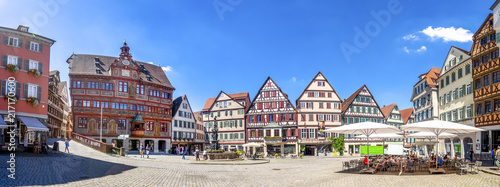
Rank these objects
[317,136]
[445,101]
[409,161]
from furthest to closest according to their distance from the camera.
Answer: [317,136] < [445,101] < [409,161]

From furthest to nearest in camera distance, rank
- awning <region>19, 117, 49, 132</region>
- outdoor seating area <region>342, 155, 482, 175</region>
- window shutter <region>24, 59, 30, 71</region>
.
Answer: window shutter <region>24, 59, 30, 71</region> < awning <region>19, 117, 49, 132</region> < outdoor seating area <region>342, 155, 482, 175</region>

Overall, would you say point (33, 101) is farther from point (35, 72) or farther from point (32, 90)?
point (35, 72)

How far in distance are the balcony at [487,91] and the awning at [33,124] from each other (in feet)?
123

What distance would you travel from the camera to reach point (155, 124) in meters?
60.7

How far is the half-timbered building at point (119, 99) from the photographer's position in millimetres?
53312

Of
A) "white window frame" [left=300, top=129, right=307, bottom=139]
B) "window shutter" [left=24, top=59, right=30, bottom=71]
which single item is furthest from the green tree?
"window shutter" [left=24, top=59, right=30, bottom=71]

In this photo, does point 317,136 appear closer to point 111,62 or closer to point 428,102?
point 428,102

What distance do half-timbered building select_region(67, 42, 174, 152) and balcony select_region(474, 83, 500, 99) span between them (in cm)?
4158

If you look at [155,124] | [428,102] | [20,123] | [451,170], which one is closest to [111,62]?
[155,124]

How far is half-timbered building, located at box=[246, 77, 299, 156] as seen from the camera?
6600 cm

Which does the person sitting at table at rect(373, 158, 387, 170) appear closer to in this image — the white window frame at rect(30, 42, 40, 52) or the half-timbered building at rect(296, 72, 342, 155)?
the white window frame at rect(30, 42, 40, 52)

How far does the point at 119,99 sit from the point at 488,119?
43872 mm

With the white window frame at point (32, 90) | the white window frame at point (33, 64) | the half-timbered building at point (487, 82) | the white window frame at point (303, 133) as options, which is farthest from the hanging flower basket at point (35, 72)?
the white window frame at point (303, 133)

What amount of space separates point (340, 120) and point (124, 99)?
34141 mm
